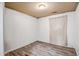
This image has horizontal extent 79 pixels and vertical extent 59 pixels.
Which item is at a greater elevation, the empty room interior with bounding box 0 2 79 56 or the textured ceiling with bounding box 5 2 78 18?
the textured ceiling with bounding box 5 2 78 18

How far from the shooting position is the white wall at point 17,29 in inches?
54.2

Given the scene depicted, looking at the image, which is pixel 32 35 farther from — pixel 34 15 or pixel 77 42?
pixel 77 42

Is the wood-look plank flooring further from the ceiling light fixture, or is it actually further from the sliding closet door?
the ceiling light fixture

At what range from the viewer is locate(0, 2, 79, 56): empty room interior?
1.38 metres

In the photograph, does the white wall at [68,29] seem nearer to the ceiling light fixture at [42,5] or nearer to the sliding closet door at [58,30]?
the sliding closet door at [58,30]

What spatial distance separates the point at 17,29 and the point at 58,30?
63 cm

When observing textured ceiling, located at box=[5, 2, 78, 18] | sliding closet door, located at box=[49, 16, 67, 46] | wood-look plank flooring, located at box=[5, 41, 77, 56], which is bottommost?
wood-look plank flooring, located at box=[5, 41, 77, 56]

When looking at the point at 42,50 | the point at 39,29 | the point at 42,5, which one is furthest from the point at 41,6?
the point at 42,50

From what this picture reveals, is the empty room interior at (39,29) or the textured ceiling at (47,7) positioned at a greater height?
the textured ceiling at (47,7)

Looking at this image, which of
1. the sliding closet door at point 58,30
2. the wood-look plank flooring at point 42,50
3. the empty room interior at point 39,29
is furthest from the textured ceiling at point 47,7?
the wood-look plank flooring at point 42,50

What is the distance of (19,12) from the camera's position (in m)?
1.42

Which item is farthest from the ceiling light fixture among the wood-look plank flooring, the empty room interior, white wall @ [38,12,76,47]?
the wood-look plank flooring

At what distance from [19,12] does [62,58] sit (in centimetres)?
92

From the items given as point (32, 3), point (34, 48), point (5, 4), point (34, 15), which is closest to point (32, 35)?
point (34, 48)
